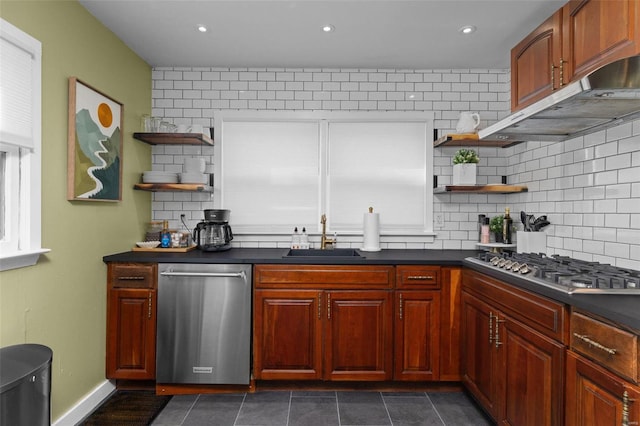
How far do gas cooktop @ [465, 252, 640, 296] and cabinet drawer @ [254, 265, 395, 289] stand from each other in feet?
2.51

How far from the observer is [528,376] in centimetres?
171

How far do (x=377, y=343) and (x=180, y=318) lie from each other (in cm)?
140

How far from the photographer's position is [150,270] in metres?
2.50

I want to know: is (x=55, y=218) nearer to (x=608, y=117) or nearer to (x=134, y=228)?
(x=134, y=228)

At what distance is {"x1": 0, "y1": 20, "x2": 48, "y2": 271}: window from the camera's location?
1.69 m

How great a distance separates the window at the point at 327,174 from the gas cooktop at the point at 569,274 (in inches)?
42.3

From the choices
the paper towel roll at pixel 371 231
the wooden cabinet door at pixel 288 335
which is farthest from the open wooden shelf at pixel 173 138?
the paper towel roll at pixel 371 231

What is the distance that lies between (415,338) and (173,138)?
2458 millimetres

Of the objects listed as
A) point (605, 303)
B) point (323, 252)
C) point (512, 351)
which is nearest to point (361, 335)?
point (323, 252)

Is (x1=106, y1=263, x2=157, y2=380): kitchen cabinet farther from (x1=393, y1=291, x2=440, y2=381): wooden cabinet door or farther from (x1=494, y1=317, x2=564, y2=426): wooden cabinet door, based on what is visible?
(x1=494, y1=317, x2=564, y2=426): wooden cabinet door

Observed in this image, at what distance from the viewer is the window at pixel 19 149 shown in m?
1.69

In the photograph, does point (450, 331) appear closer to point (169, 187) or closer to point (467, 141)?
point (467, 141)

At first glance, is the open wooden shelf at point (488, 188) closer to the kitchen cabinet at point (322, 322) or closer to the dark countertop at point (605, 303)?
the kitchen cabinet at point (322, 322)

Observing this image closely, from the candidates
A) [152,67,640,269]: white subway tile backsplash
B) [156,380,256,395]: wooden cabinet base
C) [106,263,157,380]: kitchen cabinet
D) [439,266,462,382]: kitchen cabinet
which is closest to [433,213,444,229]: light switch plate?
[152,67,640,269]: white subway tile backsplash
